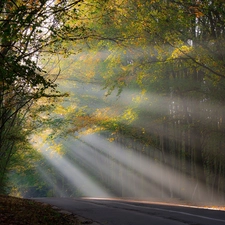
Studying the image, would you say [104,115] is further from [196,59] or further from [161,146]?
[196,59]

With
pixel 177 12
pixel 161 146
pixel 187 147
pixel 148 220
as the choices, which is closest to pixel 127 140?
pixel 161 146

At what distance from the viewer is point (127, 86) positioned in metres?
23.9

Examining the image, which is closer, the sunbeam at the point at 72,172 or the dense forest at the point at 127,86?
the dense forest at the point at 127,86

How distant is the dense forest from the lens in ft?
29.9

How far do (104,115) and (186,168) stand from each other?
7.53m

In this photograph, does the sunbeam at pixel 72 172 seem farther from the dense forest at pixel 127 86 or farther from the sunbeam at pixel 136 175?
the dense forest at pixel 127 86

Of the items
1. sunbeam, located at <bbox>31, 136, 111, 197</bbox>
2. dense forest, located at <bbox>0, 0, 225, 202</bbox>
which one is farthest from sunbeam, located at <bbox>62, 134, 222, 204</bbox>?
sunbeam, located at <bbox>31, 136, 111, 197</bbox>

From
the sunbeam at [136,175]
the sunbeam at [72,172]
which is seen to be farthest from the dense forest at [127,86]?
the sunbeam at [72,172]

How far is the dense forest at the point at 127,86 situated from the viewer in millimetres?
9117

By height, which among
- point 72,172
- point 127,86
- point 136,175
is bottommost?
point 72,172

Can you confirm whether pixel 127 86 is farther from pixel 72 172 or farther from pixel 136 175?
pixel 72 172

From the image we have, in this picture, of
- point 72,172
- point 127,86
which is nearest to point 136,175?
point 127,86

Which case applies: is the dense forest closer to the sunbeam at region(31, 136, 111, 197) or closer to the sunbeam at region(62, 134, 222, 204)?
the sunbeam at region(62, 134, 222, 204)

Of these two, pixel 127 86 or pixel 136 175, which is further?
pixel 136 175
